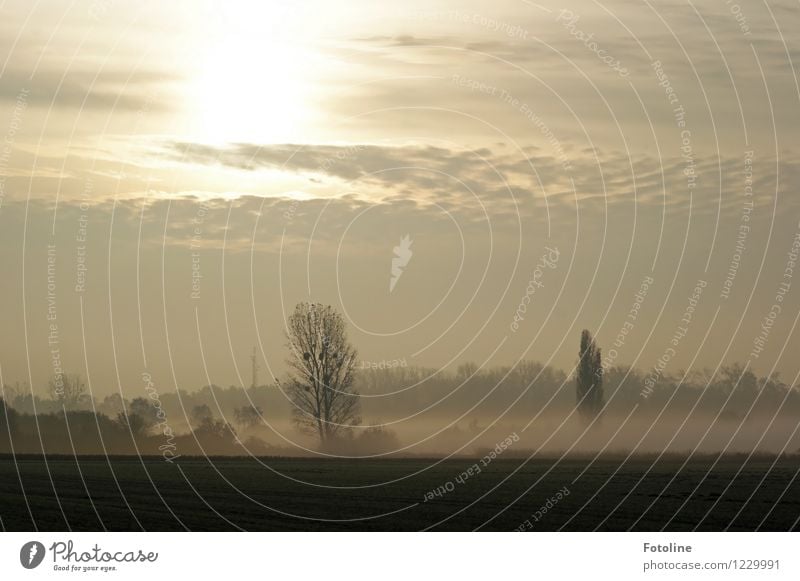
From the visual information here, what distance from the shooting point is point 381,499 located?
5700cm

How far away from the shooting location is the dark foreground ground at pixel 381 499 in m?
46.1

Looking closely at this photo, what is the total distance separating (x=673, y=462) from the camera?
348ft

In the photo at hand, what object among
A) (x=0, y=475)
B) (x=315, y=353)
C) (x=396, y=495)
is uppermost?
(x=315, y=353)

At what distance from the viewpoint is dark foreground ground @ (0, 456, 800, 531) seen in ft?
151
